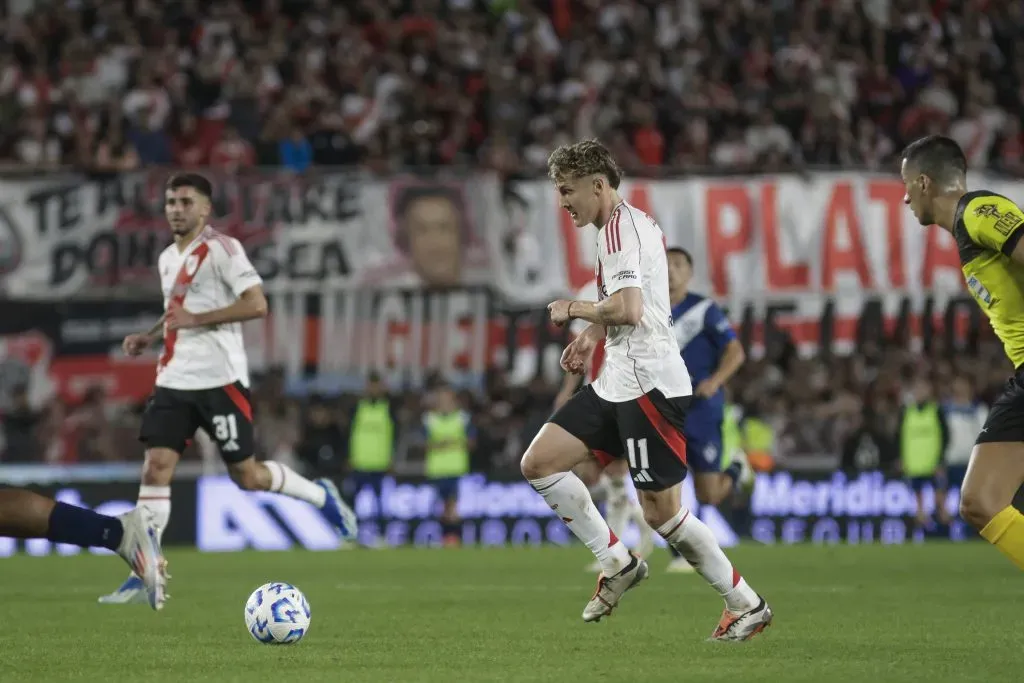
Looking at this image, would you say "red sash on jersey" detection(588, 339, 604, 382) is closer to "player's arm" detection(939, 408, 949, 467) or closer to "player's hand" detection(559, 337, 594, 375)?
"player's hand" detection(559, 337, 594, 375)

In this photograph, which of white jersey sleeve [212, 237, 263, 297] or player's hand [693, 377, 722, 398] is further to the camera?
player's hand [693, 377, 722, 398]

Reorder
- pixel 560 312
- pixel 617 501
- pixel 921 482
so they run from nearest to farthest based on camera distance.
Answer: pixel 560 312, pixel 617 501, pixel 921 482

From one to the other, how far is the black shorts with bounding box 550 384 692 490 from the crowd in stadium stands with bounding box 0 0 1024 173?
10.9 m

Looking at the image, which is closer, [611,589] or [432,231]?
[611,589]

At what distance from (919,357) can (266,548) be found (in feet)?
26.8

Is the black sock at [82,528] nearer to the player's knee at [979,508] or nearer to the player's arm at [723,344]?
the player's knee at [979,508]

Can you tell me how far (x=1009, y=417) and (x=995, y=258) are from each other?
27.0 inches

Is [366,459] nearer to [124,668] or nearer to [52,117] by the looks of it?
[52,117]

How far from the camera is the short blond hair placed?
7707 millimetres

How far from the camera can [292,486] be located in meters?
10.7

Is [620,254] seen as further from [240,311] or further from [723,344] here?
[723,344]

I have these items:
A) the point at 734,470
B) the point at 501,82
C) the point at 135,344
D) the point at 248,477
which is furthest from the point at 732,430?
the point at 135,344

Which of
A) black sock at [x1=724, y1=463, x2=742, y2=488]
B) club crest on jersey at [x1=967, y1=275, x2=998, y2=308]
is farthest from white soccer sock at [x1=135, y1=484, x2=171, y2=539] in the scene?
club crest on jersey at [x1=967, y1=275, x2=998, y2=308]

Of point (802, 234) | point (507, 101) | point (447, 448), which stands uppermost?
point (507, 101)
